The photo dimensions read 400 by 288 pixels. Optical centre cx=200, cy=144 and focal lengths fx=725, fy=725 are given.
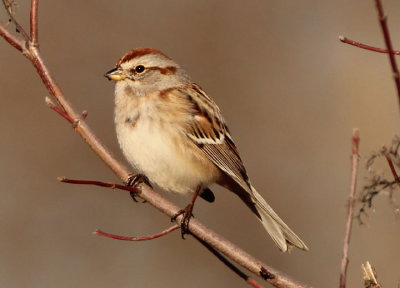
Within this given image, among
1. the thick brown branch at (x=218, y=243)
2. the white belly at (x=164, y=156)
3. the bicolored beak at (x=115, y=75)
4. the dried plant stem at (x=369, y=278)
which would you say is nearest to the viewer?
the dried plant stem at (x=369, y=278)

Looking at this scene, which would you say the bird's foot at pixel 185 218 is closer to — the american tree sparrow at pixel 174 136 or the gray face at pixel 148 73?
the american tree sparrow at pixel 174 136

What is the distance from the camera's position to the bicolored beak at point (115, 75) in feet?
13.5

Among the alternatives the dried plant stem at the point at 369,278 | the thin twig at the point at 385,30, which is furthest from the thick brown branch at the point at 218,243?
the thin twig at the point at 385,30

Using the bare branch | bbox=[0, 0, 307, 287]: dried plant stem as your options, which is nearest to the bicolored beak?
bbox=[0, 0, 307, 287]: dried plant stem

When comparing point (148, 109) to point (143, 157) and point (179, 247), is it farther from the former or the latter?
point (179, 247)

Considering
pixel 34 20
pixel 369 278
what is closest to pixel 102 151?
pixel 34 20

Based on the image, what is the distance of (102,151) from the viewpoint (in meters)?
3.17

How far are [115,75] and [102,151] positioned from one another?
3.49ft

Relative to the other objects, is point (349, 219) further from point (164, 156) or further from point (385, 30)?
point (164, 156)

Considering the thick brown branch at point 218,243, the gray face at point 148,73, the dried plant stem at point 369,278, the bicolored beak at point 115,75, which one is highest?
the dried plant stem at point 369,278

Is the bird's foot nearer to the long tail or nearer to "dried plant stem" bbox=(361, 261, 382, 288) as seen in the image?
the long tail

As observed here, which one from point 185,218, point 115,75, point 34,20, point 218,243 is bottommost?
point 185,218

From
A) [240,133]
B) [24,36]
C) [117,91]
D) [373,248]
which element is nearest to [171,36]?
[240,133]

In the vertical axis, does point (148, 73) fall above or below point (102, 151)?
above
